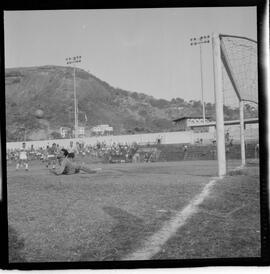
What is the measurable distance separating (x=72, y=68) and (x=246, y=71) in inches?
103

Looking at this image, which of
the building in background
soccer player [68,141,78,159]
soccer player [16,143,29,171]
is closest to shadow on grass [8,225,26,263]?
soccer player [16,143,29,171]

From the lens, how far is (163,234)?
527 centimetres

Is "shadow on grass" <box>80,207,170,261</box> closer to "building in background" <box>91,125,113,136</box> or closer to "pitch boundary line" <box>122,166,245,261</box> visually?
"pitch boundary line" <box>122,166,245,261</box>

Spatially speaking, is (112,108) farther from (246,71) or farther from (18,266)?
(18,266)

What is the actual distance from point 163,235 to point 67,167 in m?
1.76

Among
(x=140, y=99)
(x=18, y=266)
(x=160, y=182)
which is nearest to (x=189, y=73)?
(x=140, y=99)

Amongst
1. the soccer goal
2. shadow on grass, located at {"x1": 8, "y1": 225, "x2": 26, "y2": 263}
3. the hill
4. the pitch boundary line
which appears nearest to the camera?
the pitch boundary line

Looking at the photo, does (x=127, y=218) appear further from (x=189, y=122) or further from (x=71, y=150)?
(x=189, y=122)

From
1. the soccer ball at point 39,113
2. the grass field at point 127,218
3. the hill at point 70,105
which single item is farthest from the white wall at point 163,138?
the grass field at point 127,218

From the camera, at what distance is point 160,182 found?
592 cm

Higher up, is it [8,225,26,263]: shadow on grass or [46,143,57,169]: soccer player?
[46,143,57,169]: soccer player

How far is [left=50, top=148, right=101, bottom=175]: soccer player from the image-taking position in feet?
19.7

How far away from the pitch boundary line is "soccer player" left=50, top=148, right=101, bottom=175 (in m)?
1.39

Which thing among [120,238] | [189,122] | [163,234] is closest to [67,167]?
[120,238]
